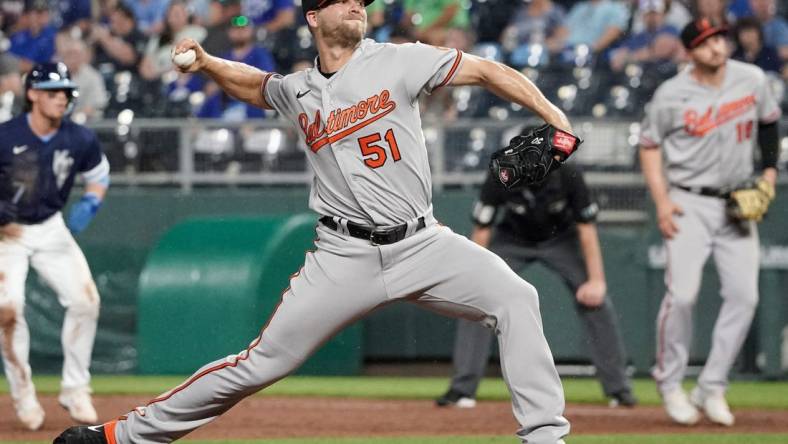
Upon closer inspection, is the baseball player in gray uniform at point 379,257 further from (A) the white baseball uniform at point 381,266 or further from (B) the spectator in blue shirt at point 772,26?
(B) the spectator in blue shirt at point 772,26

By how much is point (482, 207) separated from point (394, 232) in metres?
3.69

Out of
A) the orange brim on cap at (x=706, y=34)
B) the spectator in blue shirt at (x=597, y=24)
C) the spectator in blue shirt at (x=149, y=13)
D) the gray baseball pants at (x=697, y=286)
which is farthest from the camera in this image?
the spectator in blue shirt at (x=149, y=13)

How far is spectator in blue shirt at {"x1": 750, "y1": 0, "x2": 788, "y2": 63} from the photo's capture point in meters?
12.1

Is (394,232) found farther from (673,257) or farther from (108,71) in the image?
(108,71)

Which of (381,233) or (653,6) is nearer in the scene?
(381,233)

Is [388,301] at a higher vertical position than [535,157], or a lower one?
lower

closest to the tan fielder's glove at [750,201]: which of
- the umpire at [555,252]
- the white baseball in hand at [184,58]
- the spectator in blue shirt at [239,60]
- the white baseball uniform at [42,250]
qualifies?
the umpire at [555,252]

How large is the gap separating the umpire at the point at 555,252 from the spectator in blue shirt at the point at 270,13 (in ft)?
17.7

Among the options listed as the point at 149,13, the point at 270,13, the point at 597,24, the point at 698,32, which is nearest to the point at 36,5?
the point at 149,13

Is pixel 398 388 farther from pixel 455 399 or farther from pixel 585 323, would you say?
pixel 585 323

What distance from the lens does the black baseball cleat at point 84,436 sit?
17.6 ft

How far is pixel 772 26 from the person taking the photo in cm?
1232

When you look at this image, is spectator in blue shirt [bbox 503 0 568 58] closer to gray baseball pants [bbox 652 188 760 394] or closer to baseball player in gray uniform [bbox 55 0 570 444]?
gray baseball pants [bbox 652 188 760 394]

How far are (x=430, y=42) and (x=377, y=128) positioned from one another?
775 cm
